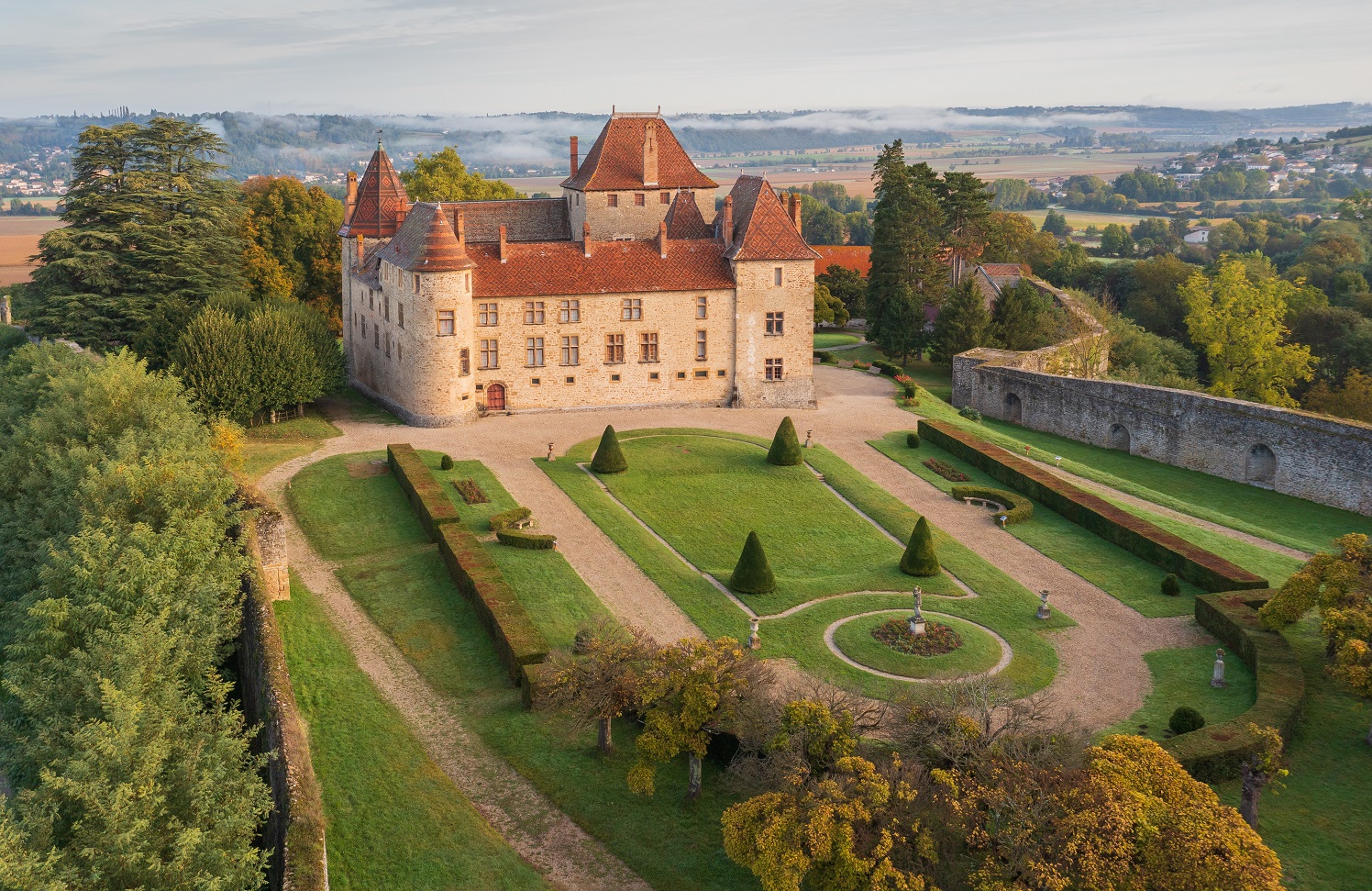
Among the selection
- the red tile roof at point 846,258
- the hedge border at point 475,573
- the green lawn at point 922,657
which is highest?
the red tile roof at point 846,258

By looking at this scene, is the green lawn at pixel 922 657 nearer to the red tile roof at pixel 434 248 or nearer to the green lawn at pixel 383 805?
the green lawn at pixel 383 805

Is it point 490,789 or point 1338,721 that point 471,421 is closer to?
point 490,789

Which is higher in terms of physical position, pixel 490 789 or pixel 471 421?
pixel 471 421

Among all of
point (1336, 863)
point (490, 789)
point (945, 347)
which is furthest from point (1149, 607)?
point (945, 347)

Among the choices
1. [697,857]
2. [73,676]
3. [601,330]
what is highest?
[601,330]

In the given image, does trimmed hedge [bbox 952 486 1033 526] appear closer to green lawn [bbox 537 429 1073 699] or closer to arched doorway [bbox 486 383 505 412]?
green lawn [bbox 537 429 1073 699]

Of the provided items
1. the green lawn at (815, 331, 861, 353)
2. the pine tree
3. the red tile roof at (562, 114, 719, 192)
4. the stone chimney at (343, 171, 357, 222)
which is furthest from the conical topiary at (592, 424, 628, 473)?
the green lawn at (815, 331, 861, 353)

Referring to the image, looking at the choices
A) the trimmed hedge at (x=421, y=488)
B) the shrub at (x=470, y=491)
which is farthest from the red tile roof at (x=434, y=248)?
the shrub at (x=470, y=491)
